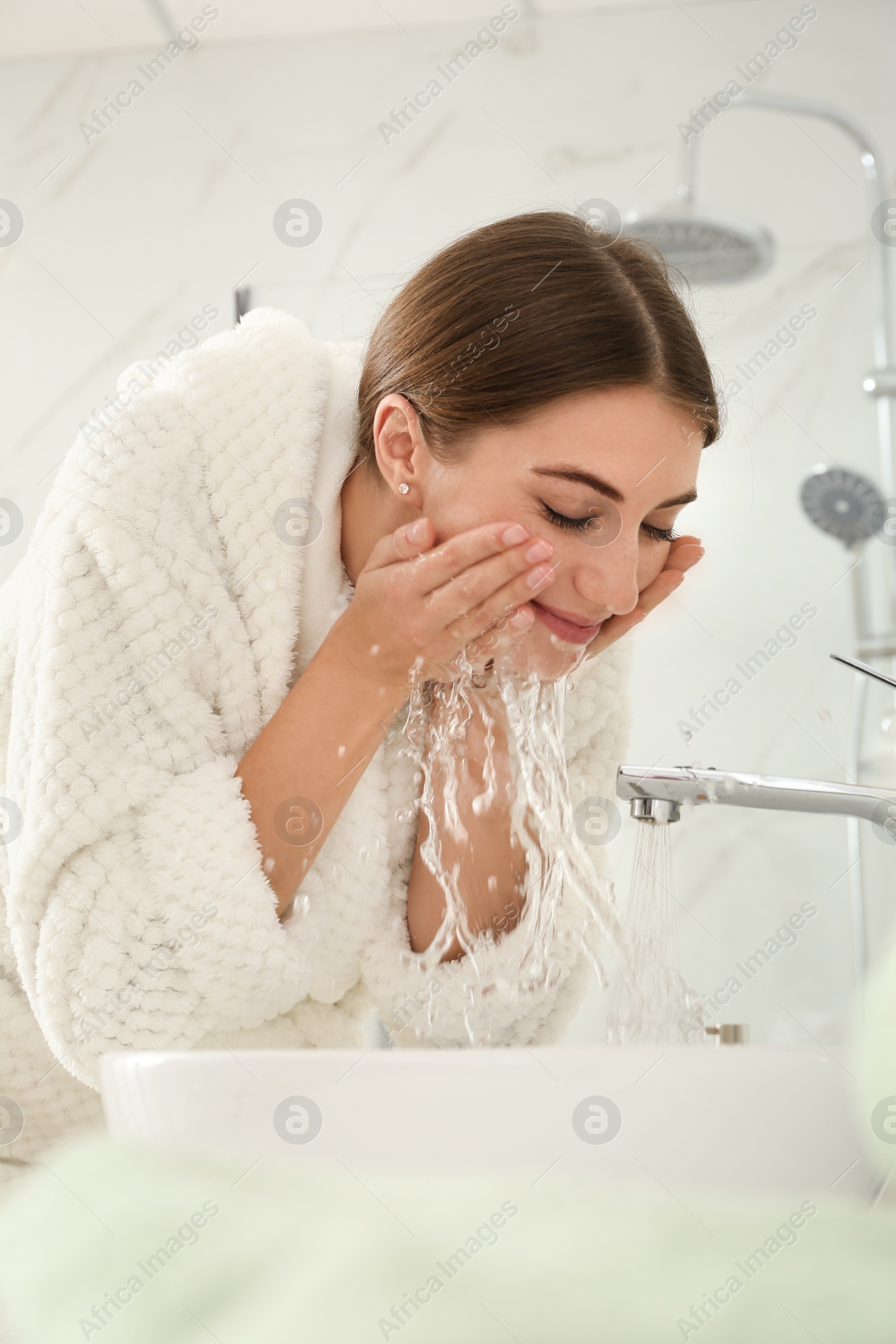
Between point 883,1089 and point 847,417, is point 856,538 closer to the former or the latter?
point 847,417

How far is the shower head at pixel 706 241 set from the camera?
1.17 metres

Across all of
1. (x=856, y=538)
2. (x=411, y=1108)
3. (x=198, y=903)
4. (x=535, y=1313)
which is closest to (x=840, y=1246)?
(x=535, y=1313)

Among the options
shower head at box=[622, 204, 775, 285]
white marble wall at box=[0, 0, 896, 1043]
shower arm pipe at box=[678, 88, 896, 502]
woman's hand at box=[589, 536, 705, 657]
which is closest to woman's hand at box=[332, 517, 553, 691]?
woman's hand at box=[589, 536, 705, 657]

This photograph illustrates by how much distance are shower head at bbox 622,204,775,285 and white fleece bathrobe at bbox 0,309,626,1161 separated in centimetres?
50

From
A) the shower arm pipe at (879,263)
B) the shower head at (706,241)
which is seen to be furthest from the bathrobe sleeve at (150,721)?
the shower arm pipe at (879,263)

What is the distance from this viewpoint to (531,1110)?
0.45 metres

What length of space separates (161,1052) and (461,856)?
345 mm

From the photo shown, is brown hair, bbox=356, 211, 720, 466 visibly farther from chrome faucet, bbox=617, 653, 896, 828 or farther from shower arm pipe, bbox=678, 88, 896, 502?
shower arm pipe, bbox=678, 88, 896, 502

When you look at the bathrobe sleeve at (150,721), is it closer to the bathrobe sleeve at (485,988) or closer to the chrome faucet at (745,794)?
the bathrobe sleeve at (485,988)

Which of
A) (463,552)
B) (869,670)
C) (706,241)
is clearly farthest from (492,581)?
(706,241)

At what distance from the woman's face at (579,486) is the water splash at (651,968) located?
0.16 m

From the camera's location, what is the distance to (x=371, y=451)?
78 centimetres

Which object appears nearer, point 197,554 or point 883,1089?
point 883,1089

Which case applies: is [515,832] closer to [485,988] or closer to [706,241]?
[485,988]
